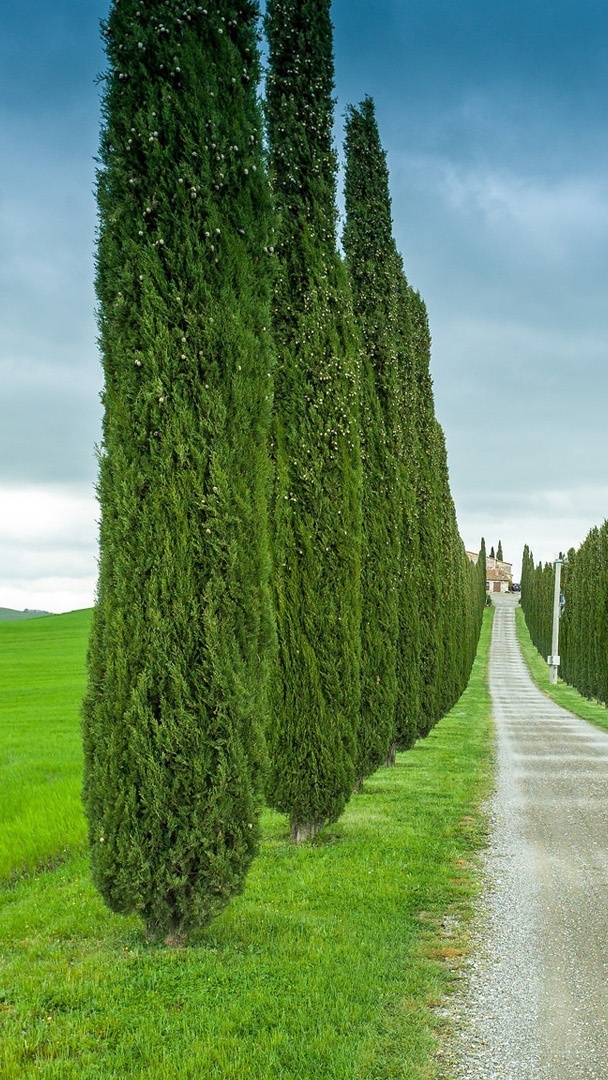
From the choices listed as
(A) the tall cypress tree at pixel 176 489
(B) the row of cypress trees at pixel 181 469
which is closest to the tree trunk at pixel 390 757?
(B) the row of cypress trees at pixel 181 469

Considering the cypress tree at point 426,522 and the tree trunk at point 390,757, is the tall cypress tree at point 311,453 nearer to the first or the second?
the tree trunk at point 390,757

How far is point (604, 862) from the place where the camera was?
8.10 m

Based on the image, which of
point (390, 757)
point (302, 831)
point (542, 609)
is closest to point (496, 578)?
point (542, 609)

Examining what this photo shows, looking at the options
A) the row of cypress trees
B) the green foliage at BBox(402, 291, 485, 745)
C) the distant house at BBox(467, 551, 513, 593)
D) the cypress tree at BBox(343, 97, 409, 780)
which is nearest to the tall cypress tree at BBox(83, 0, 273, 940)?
the row of cypress trees

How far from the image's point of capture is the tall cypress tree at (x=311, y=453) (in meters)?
8.53

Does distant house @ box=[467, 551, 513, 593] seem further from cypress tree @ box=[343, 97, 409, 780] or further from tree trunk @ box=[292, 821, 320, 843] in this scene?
tree trunk @ box=[292, 821, 320, 843]

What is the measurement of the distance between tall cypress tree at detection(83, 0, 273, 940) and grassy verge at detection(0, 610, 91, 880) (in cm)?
415

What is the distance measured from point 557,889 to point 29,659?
38786mm

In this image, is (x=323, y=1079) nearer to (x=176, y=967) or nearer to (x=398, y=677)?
(x=176, y=967)

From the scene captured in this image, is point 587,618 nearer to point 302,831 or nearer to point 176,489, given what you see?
point 302,831

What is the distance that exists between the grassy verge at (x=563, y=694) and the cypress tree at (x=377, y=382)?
45.3 feet

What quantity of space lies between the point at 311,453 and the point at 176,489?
3.71 m

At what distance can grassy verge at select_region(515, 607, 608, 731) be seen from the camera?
26875 mm

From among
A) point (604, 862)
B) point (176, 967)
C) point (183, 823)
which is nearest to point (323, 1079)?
point (176, 967)
